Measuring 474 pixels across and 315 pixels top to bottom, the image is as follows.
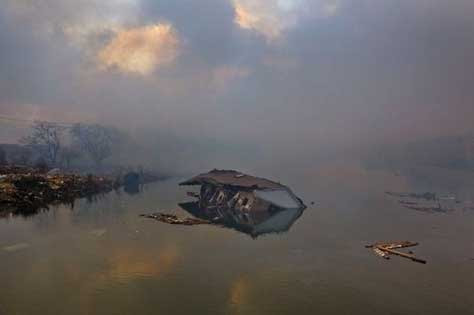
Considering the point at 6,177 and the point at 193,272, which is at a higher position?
the point at 6,177

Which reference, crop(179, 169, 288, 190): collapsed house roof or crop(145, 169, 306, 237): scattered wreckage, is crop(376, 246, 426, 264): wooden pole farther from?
crop(179, 169, 288, 190): collapsed house roof

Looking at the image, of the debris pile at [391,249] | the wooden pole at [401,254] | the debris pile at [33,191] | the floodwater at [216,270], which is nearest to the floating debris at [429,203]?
the floodwater at [216,270]

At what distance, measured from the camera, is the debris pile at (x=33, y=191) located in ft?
212

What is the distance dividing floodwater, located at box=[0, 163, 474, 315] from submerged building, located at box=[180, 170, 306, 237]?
790cm

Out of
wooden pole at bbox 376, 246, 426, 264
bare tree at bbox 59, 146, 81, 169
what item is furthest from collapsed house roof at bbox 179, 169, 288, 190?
bare tree at bbox 59, 146, 81, 169

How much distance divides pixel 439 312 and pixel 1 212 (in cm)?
6114

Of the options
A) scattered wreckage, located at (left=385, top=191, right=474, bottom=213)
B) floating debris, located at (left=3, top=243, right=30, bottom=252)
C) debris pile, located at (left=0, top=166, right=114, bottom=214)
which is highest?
debris pile, located at (left=0, top=166, right=114, bottom=214)

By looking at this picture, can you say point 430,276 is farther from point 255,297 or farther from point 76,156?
point 76,156

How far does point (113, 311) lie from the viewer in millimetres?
24750

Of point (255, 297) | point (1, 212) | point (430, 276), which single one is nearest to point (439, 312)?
point (430, 276)

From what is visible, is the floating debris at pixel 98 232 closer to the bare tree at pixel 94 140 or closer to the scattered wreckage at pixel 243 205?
the scattered wreckage at pixel 243 205

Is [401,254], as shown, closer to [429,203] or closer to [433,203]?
[429,203]

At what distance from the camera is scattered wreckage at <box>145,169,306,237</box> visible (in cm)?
6322

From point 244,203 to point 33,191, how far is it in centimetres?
4114
